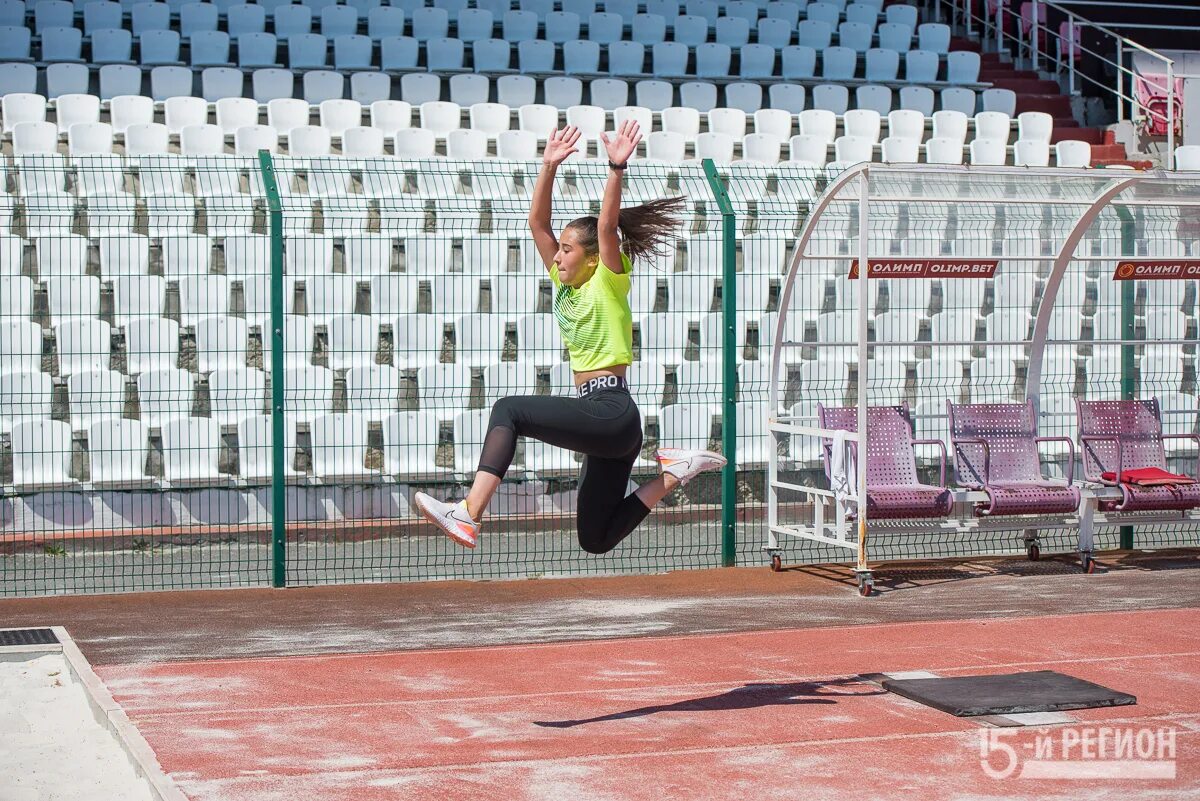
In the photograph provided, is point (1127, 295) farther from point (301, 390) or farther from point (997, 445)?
point (301, 390)

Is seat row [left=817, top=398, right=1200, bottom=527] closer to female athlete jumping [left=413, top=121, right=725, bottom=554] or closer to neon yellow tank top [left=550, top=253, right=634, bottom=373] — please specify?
female athlete jumping [left=413, top=121, right=725, bottom=554]

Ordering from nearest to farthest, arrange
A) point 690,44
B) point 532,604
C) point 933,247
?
point 532,604, point 933,247, point 690,44

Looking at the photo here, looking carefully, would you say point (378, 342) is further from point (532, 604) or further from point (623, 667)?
point (623, 667)

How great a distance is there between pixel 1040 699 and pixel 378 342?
322 inches

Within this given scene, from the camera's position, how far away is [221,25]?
1888 centimetres

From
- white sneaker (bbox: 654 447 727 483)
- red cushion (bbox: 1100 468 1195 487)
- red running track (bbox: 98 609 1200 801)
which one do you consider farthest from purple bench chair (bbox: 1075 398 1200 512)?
white sneaker (bbox: 654 447 727 483)

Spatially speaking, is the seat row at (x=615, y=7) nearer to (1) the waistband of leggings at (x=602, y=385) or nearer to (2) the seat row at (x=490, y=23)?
(2) the seat row at (x=490, y=23)

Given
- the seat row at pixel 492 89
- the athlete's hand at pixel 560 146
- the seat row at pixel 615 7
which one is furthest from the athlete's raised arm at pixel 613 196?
the seat row at pixel 615 7

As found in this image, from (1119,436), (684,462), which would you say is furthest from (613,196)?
(1119,436)

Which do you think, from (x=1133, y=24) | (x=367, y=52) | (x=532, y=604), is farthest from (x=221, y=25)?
(x=1133, y=24)

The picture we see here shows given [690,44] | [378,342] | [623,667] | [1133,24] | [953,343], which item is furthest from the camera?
[1133,24]

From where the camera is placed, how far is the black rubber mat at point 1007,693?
6465mm

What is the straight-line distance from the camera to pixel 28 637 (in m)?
8.27

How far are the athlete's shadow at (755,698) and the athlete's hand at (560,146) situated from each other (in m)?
2.49
